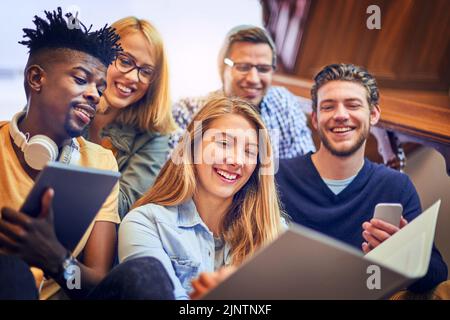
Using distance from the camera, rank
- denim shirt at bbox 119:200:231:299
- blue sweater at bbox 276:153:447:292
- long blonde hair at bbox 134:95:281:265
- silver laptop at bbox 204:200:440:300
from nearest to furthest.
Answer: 1. silver laptop at bbox 204:200:440:300
2. denim shirt at bbox 119:200:231:299
3. long blonde hair at bbox 134:95:281:265
4. blue sweater at bbox 276:153:447:292

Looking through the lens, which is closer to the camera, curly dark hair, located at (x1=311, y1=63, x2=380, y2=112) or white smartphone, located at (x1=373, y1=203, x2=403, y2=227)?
white smartphone, located at (x1=373, y1=203, x2=403, y2=227)

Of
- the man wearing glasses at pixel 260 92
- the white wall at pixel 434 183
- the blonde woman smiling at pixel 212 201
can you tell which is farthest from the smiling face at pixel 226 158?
the white wall at pixel 434 183

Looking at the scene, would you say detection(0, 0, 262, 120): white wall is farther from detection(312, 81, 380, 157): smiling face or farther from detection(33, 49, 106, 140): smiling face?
detection(312, 81, 380, 157): smiling face

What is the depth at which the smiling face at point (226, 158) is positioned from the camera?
67.3 inches

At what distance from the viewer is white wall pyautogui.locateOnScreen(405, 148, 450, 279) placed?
1841 mm

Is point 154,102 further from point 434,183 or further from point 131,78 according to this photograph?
point 434,183

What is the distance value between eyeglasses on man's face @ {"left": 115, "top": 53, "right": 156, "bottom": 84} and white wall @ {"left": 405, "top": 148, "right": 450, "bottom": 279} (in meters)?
0.78

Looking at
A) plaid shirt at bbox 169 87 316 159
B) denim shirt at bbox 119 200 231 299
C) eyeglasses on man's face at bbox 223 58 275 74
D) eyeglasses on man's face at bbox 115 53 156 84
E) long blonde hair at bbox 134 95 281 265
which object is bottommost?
denim shirt at bbox 119 200 231 299

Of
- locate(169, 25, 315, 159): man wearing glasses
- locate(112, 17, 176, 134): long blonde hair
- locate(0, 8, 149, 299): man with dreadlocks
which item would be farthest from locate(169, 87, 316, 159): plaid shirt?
locate(0, 8, 149, 299): man with dreadlocks

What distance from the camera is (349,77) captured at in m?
1.87

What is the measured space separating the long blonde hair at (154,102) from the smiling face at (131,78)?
0.04 feet

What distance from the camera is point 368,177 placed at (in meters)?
1.86
